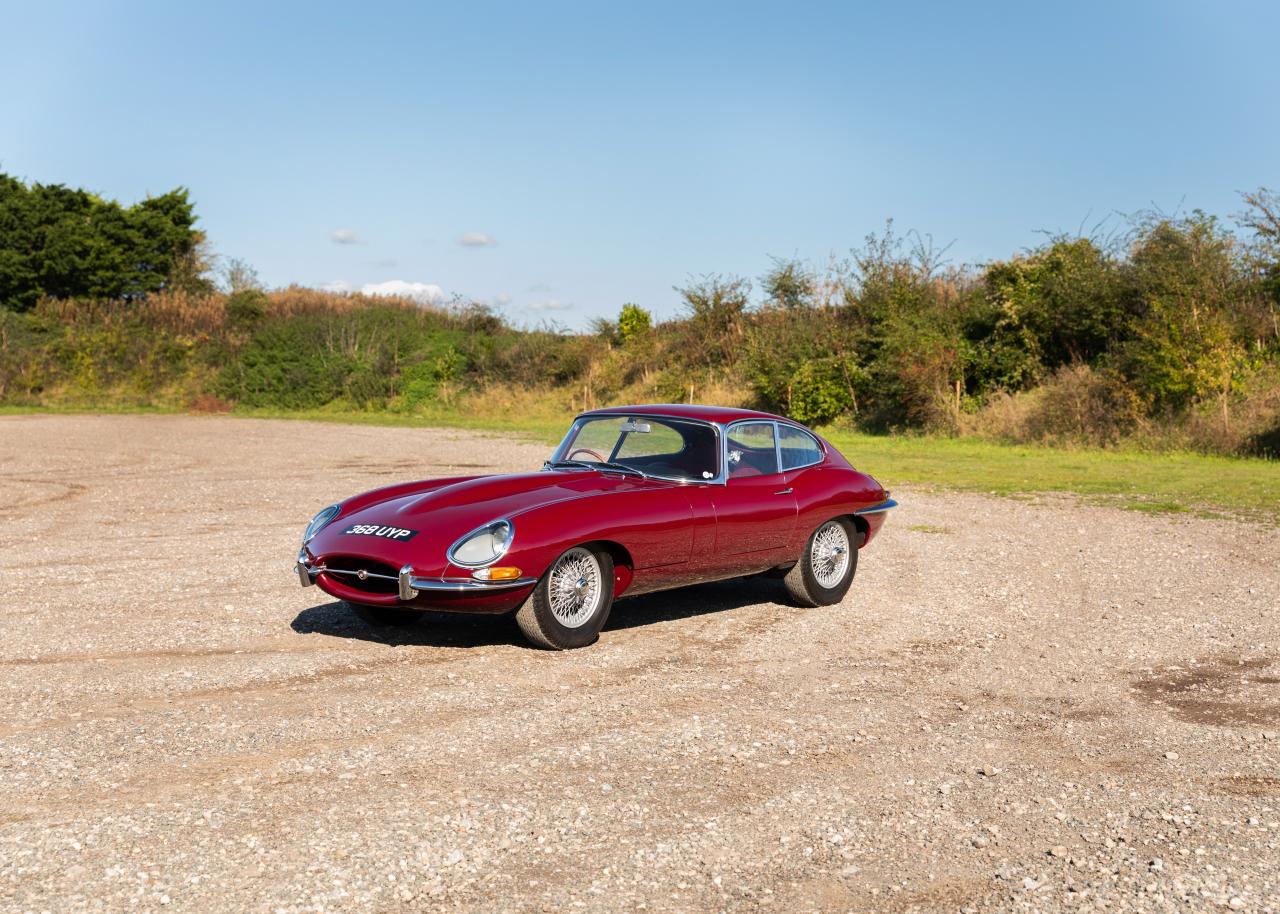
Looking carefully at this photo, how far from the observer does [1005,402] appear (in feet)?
101

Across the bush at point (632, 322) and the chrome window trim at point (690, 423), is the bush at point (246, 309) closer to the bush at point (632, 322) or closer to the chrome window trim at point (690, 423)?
the bush at point (632, 322)

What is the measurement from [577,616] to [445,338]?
153 ft

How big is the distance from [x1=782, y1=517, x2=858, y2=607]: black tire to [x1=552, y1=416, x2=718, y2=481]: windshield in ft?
3.85

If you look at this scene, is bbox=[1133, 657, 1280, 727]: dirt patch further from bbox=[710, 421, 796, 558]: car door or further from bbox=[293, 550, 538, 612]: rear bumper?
bbox=[293, 550, 538, 612]: rear bumper

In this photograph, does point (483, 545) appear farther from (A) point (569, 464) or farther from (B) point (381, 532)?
(A) point (569, 464)

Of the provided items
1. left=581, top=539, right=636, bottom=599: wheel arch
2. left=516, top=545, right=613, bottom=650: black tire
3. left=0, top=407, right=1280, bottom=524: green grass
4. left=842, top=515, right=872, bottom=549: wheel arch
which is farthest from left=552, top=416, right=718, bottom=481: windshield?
left=0, top=407, right=1280, bottom=524: green grass

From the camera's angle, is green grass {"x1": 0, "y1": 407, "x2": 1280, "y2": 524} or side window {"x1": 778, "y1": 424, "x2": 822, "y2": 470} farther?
green grass {"x1": 0, "y1": 407, "x2": 1280, "y2": 524}

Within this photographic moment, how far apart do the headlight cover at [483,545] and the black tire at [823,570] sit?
111 inches

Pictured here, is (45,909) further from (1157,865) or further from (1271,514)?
(1271,514)

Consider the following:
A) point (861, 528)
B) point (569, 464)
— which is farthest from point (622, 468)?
point (861, 528)

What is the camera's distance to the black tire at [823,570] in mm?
9359

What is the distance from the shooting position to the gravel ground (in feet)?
13.7

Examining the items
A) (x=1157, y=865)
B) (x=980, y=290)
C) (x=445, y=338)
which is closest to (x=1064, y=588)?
(x=1157, y=865)

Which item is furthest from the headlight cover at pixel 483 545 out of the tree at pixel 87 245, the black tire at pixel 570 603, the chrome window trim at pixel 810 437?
the tree at pixel 87 245
